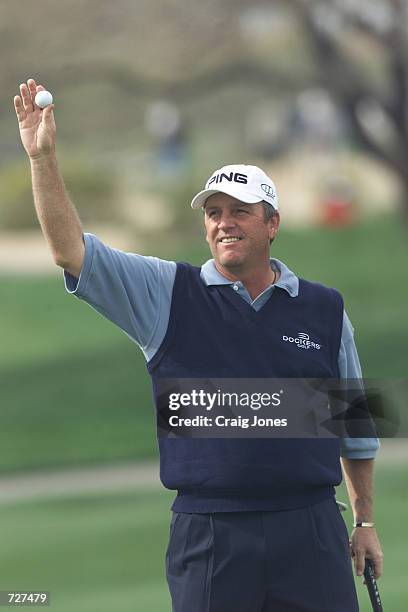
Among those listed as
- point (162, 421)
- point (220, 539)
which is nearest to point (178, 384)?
point (162, 421)

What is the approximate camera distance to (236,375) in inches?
189

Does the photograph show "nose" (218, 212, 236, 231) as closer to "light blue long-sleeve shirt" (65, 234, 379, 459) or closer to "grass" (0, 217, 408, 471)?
"light blue long-sleeve shirt" (65, 234, 379, 459)

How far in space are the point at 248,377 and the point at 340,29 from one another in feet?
60.9

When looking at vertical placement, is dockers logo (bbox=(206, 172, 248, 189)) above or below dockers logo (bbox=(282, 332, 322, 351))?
above

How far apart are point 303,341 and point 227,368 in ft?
0.97

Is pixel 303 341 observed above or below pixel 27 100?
below

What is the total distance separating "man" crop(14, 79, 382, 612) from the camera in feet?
15.4

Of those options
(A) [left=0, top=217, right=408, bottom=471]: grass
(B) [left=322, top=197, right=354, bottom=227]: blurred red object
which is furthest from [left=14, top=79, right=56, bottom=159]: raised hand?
(B) [left=322, top=197, right=354, bottom=227]: blurred red object

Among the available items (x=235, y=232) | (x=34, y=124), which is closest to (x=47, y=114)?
(x=34, y=124)

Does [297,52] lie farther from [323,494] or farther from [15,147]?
[323,494]

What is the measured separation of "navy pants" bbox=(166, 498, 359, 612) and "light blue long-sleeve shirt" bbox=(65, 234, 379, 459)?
62cm

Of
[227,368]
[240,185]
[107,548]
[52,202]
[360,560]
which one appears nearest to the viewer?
[52,202]

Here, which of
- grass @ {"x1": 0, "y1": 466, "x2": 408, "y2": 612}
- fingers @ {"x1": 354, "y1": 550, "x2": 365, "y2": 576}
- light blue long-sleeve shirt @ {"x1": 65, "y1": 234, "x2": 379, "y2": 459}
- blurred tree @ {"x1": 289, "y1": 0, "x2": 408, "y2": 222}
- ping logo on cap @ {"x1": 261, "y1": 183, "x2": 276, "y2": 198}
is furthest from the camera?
blurred tree @ {"x1": 289, "y1": 0, "x2": 408, "y2": 222}

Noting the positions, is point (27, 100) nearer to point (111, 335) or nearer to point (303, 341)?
point (303, 341)
